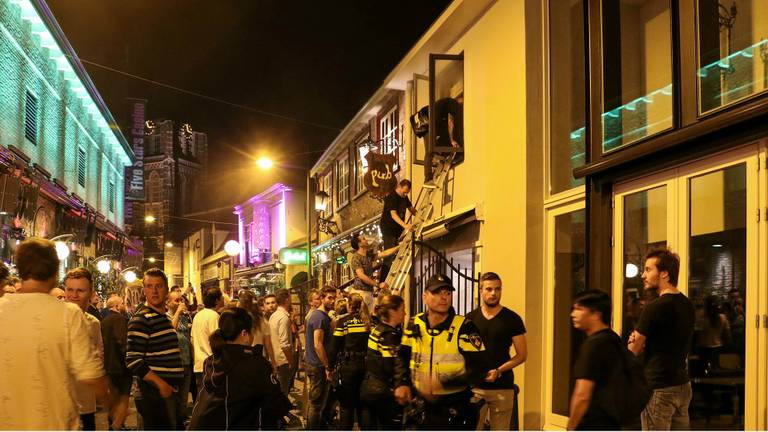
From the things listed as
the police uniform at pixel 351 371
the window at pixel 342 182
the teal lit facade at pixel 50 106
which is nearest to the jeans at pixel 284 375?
the police uniform at pixel 351 371

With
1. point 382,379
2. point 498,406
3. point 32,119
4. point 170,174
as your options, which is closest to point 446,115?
point 498,406

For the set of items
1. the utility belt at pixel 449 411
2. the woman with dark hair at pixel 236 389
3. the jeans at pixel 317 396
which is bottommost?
the jeans at pixel 317 396

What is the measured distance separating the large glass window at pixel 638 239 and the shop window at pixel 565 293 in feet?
3.65

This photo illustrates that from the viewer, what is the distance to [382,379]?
6164 mm

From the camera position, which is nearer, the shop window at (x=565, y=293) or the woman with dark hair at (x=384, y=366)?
the woman with dark hair at (x=384, y=366)

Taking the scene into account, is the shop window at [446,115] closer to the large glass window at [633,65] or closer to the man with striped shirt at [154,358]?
the large glass window at [633,65]

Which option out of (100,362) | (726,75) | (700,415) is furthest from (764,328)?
(100,362)

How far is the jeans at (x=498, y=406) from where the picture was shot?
6789 mm

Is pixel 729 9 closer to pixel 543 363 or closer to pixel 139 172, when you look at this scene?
pixel 543 363

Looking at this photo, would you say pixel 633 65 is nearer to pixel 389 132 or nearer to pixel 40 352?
pixel 40 352

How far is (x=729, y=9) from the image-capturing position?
6453mm

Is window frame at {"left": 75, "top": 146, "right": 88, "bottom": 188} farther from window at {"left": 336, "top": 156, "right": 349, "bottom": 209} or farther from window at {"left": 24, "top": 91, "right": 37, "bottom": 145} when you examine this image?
window at {"left": 336, "top": 156, "right": 349, "bottom": 209}

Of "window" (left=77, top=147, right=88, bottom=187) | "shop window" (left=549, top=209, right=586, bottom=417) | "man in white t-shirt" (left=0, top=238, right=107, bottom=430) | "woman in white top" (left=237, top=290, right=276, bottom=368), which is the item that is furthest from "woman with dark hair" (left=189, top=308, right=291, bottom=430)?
"window" (left=77, top=147, right=88, bottom=187)

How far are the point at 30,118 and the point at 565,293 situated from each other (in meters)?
18.5
